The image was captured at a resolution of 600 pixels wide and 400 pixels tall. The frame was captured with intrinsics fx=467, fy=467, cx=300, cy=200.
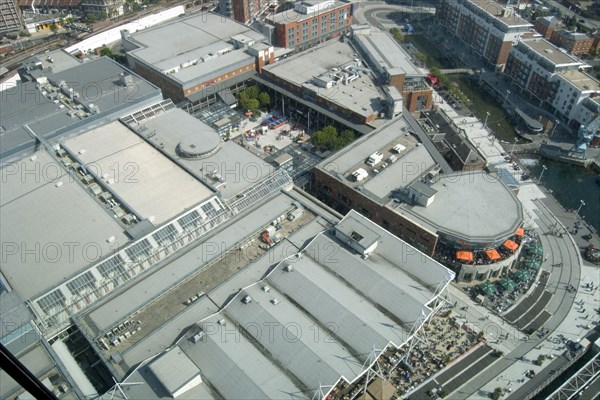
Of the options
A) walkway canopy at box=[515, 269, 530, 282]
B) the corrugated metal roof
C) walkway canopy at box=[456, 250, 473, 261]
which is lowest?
walkway canopy at box=[515, 269, 530, 282]

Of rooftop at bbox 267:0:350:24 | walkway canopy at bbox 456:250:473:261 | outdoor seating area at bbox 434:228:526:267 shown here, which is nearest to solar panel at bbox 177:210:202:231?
outdoor seating area at bbox 434:228:526:267

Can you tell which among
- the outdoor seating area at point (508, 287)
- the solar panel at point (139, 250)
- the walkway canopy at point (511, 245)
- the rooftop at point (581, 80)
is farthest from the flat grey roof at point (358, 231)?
the rooftop at point (581, 80)

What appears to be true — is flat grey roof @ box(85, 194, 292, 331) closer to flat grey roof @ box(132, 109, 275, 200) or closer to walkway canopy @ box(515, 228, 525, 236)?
flat grey roof @ box(132, 109, 275, 200)

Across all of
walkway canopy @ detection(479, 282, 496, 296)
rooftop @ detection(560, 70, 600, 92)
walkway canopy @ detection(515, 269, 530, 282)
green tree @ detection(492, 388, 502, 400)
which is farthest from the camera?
rooftop @ detection(560, 70, 600, 92)

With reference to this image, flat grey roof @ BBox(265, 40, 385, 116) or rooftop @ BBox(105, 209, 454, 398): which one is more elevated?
flat grey roof @ BBox(265, 40, 385, 116)

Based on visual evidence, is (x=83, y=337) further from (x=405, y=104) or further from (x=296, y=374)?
(x=405, y=104)

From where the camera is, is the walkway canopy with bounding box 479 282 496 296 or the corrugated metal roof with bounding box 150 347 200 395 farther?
the walkway canopy with bounding box 479 282 496 296

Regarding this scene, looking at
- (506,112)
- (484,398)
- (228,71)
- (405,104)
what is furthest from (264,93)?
(484,398)

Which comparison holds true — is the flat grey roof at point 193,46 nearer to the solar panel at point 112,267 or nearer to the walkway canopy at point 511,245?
the solar panel at point 112,267
